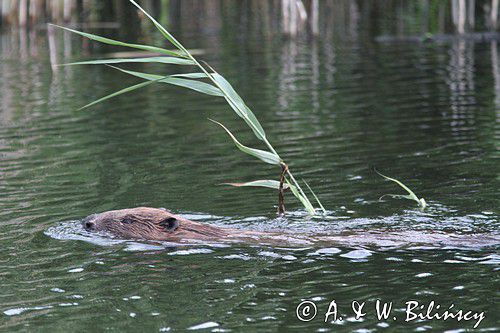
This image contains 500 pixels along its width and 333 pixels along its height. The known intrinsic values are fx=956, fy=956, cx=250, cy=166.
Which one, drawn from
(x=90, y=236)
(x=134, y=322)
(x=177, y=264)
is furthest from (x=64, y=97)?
(x=134, y=322)

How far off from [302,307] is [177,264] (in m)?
1.37

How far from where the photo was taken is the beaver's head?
25.4 ft

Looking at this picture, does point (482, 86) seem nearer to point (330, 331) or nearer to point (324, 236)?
point (324, 236)

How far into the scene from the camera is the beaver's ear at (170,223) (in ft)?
25.3

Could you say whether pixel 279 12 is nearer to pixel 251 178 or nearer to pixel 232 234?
pixel 251 178

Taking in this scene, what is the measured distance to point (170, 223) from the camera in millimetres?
7750

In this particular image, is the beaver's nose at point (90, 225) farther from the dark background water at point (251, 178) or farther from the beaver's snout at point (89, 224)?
the dark background water at point (251, 178)

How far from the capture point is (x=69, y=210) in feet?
29.9

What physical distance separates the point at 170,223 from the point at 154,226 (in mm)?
150

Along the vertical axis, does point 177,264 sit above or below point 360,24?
below

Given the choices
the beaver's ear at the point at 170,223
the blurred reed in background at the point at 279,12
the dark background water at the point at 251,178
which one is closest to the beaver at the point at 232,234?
the beaver's ear at the point at 170,223

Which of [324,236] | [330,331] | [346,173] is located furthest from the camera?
[346,173]

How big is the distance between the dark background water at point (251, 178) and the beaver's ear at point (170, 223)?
208 millimetres

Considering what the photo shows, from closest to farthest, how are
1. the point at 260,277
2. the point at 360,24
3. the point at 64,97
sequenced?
the point at 260,277 < the point at 64,97 < the point at 360,24
